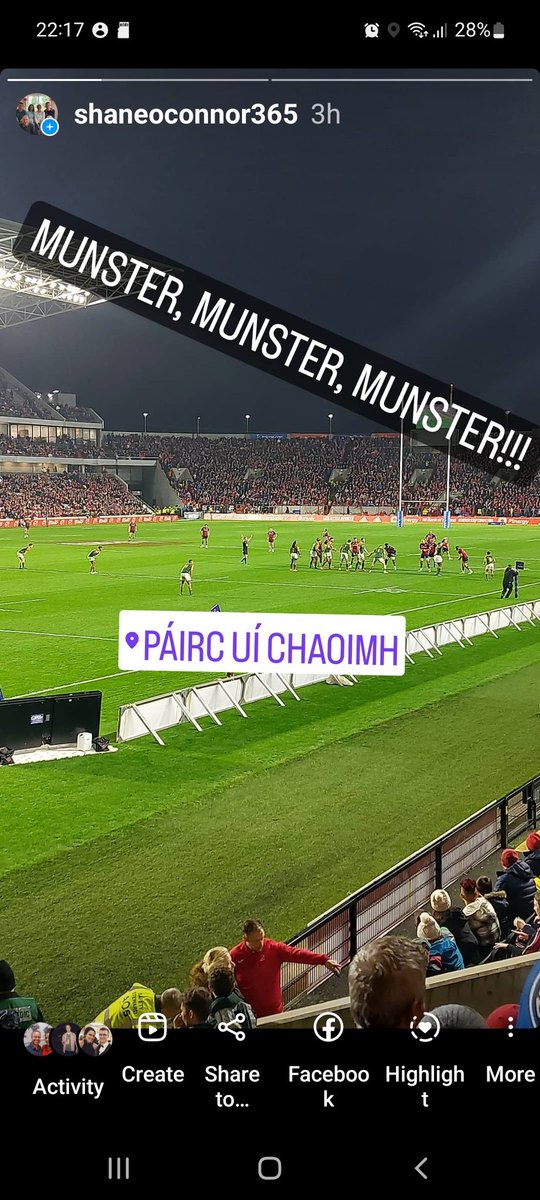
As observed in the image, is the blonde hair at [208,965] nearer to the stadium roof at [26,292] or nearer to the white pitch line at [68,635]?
the stadium roof at [26,292]

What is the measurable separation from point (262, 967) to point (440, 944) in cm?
100

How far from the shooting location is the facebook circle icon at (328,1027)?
2391mm

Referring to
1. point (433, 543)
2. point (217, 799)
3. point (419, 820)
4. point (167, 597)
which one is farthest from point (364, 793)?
point (433, 543)

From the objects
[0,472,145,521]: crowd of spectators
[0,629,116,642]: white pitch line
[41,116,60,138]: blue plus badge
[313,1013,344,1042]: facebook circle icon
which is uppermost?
[41,116,60,138]: blue plus badge

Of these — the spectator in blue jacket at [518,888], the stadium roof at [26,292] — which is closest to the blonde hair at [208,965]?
the spectator in blue jacket at [518,888]

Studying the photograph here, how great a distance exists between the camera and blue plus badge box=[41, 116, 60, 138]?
3757mm

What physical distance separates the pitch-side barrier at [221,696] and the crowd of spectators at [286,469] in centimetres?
292

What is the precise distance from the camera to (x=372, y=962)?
262 centimetres

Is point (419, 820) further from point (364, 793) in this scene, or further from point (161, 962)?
point (161, 962)

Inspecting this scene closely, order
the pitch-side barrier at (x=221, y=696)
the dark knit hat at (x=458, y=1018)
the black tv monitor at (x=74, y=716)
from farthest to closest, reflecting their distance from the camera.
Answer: the pitch-side barrier at (x=221, y=696), the black tv monitor at (x=74, y=716), the dark knit hat at (x=458, y=1018)

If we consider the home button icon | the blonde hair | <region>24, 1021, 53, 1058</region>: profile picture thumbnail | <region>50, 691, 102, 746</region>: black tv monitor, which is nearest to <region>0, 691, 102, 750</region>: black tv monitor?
<region>50, 691, 102, 746</region>: black tv monitor

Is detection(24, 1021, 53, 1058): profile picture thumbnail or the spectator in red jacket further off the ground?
detection(24, 1021, 53, 1058): profile picture thumbnail

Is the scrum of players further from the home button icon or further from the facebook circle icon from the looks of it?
the home button icon

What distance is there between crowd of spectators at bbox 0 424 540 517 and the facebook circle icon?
23.7 ft
